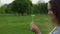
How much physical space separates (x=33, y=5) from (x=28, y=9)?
171 inches

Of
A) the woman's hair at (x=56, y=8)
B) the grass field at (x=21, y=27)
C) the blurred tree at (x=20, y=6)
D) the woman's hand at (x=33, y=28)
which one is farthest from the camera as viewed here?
the blurred tree at (x=20, y=6)

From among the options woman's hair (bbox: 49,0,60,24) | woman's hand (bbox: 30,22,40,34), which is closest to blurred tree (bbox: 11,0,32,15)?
woman's hand (bbox: 30,22,40,34)

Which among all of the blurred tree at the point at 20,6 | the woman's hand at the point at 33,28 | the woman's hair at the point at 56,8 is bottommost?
the blurred tree at the point at 20,6

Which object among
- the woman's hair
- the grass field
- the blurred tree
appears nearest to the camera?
the woman's hair

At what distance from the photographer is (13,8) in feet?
127

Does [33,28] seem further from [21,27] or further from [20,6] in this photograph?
[20,6]

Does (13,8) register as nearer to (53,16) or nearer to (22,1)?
(22,1)

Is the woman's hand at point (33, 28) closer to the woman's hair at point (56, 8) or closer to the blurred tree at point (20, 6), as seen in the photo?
the woman's hair at point (56, 8)

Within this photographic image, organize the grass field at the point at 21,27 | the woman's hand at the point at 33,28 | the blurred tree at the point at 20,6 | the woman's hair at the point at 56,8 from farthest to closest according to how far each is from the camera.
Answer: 1. the blurred tree at the point at 20,6
2. the grass field at the point at 21,27
3. the woman's hand at the point at 33,28
4. the woman's hair at the point at 56,8

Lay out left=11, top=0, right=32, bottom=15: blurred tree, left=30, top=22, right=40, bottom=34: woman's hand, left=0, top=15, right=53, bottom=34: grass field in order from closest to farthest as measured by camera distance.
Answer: left=30, top=22, right=40, bottom=34: woman's hand, left=0, top=15, right=53, bottom=34: grass field, left=11, top=0, right=32, bottom=15: blurred tree

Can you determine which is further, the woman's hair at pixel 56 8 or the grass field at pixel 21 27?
the grass field at pixel 21 27

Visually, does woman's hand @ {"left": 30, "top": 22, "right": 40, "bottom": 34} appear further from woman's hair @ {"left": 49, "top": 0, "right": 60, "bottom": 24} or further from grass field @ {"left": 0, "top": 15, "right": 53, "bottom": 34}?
grass field @ {"left": 0, "top": 15, "right": 53, "bottom": 34}

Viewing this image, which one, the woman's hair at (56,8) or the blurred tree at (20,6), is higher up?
the woman's hair at (56,8)

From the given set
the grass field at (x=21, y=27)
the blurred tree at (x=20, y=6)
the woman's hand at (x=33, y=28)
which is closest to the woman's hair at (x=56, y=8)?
the woman's hand at (x=33, y=28)
